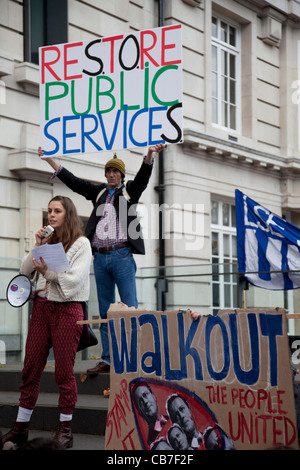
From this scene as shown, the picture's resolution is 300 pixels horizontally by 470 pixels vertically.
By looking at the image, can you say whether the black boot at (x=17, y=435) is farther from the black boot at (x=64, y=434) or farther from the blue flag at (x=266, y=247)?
the blue flag at (x=266, y=247)

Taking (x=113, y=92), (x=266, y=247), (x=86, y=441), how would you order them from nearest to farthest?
(x=86, y=441) < (x=113, y=92) < (x=266, y=247)

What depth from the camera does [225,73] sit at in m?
16.4

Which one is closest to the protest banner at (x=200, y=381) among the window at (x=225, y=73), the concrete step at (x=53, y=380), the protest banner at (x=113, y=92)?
the concrete step at (x=53, y=380)

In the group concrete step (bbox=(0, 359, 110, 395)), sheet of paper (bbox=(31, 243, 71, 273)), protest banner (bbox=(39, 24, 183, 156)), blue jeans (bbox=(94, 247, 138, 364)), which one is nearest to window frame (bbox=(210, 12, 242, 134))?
concrete step (bbox=(0, 359, 110, 395))

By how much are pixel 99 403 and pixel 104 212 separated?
1.64 m

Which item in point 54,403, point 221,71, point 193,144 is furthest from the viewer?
point 221,71

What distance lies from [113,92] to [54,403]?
113 inches

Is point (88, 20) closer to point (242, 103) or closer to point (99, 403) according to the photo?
point (242, 103)

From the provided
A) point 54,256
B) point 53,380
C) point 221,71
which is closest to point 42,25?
point 221,71

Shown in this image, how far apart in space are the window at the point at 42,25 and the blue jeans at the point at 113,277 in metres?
5.74

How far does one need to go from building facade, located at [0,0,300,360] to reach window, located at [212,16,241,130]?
0.02 meters

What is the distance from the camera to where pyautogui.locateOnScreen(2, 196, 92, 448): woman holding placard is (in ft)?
18.8

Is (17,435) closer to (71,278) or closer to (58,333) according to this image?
(58,333)
